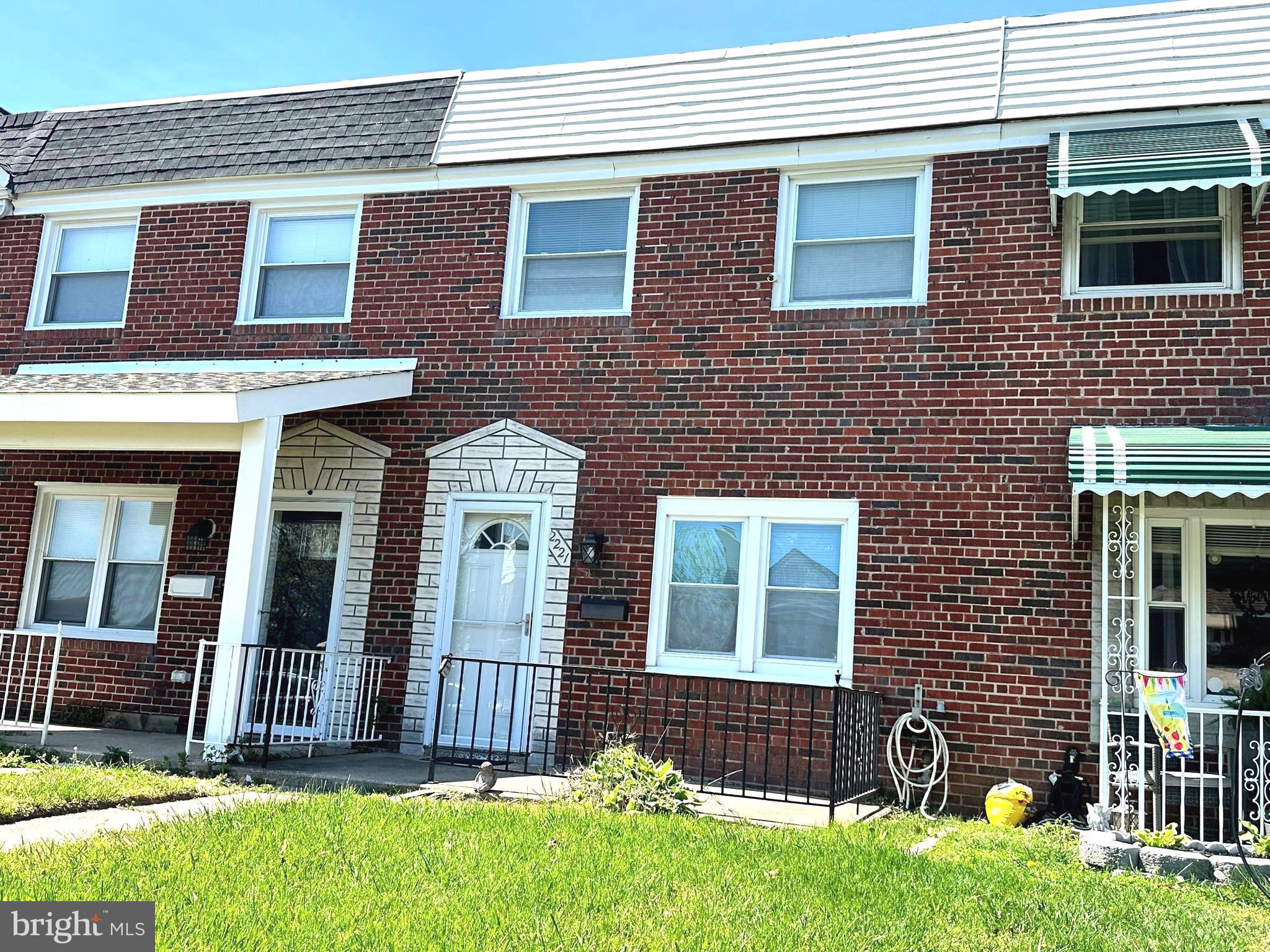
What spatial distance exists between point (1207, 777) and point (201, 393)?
757 centimetres

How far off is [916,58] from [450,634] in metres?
6.50

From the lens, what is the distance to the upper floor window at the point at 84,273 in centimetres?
1246

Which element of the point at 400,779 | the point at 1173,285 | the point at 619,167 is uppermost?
the point at 619,167

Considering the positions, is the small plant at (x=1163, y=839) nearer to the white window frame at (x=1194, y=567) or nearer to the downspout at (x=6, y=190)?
the white window frame at (x=1194, y=567)

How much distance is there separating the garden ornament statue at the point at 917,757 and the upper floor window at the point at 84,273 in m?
8.90

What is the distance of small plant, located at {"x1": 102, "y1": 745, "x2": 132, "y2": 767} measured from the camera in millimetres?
8336

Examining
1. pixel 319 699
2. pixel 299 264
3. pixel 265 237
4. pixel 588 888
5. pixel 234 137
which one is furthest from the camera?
pixel 234 137

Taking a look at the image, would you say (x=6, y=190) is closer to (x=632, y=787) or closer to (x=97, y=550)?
(x=97, y=550)

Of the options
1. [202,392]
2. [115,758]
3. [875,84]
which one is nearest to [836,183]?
[875,84]

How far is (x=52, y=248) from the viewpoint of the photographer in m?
12.7

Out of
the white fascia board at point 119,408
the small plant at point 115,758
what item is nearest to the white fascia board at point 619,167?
the white fascia board at point 119,408

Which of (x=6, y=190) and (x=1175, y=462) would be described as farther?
(x=6, y=190)

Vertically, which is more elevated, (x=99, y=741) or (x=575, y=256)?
(x=575, y=256)

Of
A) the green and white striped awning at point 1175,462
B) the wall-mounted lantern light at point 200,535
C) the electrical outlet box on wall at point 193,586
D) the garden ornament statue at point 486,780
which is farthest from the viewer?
the wall-mounted lantern light at point 200,535
